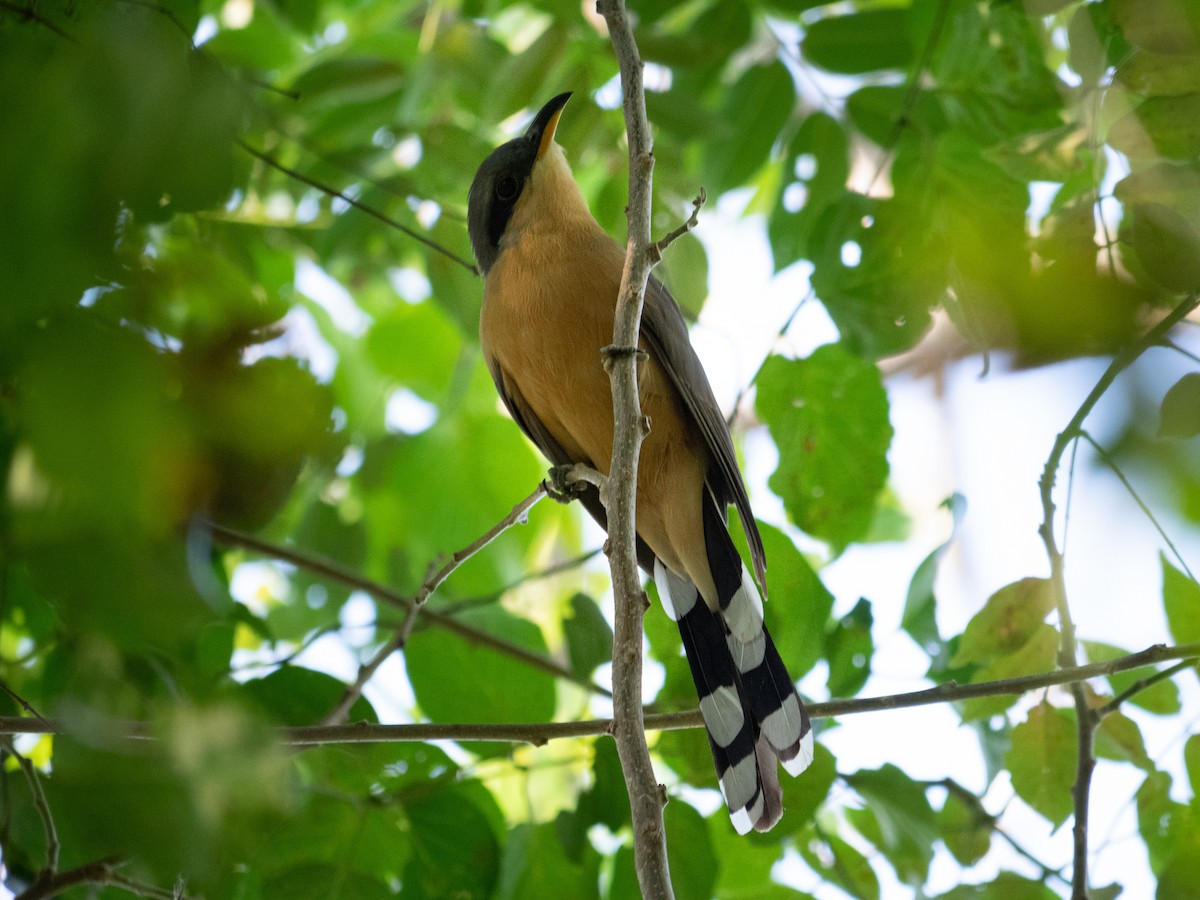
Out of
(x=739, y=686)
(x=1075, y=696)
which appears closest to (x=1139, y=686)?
(x=1075, y=696)

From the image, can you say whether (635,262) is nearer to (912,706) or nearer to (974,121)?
(912,706)

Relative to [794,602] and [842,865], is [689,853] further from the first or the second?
[794,602]

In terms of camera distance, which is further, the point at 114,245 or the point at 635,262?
the point at 635,262

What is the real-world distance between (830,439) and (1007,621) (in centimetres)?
72

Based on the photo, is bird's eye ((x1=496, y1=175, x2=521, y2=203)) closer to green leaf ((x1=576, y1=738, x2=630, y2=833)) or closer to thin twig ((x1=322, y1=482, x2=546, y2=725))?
thin twig ((x1=322, y1=482, x2=546, y2=725))

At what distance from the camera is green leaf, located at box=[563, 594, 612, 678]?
2.92 m

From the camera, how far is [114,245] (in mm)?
816

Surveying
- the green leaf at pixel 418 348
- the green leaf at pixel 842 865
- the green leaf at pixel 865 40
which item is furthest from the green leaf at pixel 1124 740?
the green leaf at pixel 418 348

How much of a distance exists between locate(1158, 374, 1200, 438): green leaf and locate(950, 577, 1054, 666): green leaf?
167cm

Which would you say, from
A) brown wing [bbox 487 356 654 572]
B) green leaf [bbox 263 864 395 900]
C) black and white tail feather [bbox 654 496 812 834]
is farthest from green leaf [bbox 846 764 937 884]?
green leaf [bbox 263 864 395 900]

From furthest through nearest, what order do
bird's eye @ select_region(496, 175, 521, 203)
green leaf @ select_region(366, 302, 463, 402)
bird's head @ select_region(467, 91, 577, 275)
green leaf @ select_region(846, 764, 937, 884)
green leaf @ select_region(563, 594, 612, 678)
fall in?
green leaf @ select_region(366, 302, 463, 402) < bird's eye @ select_region(496, 175, 521, 203) < bird's head @ select_region(467, 91, 577, 275) < green leaf @ select_region(563, 594, 612, 678) < green leaf @ select_region(846, 764, 937, 884)

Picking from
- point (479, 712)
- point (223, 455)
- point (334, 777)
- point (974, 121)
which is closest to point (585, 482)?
point (479, 712)

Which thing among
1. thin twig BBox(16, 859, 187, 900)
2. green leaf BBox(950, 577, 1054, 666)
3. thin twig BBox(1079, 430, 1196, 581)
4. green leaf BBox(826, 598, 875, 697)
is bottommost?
thin twig BBox(1079, 430, 1196, 581)

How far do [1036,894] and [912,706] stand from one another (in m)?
0.78
